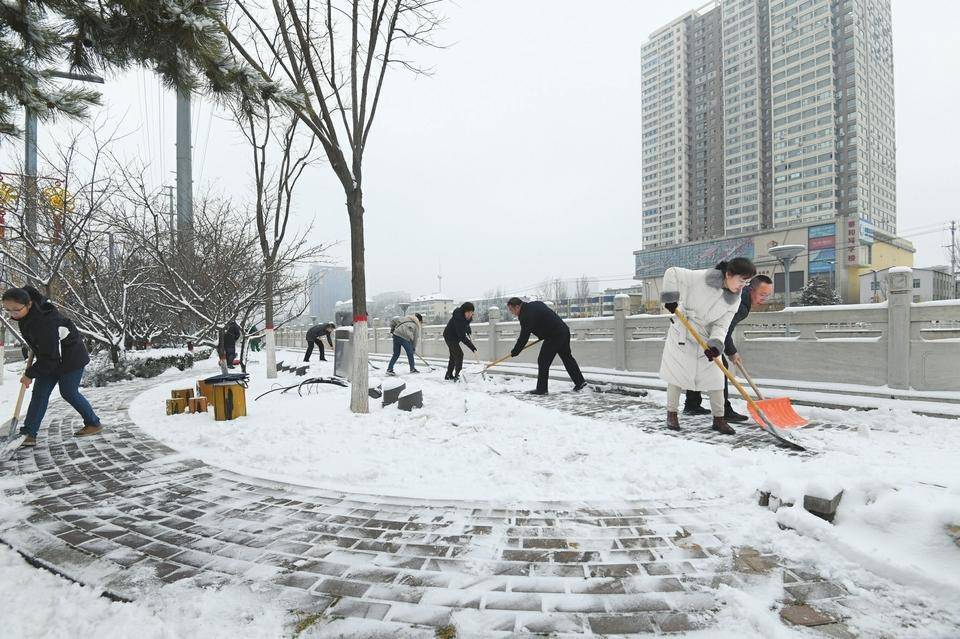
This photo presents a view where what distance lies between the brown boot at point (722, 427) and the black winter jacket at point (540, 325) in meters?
3.33

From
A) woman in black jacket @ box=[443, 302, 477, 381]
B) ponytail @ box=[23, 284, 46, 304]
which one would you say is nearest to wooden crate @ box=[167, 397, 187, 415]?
ponytail @ box=[23, 284, 46, 304]

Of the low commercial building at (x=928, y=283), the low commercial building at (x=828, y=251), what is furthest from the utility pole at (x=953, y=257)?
the low commercial building at (x=828, y=251)

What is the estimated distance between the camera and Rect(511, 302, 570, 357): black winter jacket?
26.3 feet

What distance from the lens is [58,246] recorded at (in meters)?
10.4

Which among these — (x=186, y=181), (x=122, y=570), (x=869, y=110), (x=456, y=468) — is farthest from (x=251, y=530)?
(x=869, y=110)

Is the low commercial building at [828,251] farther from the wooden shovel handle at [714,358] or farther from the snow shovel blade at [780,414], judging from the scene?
the wooden shovel handle at [714,358]

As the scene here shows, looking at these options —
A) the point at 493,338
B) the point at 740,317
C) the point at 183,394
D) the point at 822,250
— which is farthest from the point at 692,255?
the point at 183,394

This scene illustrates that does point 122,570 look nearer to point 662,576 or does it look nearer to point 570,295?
point 662,576

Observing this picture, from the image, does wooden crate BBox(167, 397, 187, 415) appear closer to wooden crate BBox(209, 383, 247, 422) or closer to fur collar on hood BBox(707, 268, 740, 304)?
wooden crate BBox(209, 383, 247, 422)

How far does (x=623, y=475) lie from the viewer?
3533 mm

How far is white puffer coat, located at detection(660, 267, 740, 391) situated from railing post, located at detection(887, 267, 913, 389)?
10.0ft

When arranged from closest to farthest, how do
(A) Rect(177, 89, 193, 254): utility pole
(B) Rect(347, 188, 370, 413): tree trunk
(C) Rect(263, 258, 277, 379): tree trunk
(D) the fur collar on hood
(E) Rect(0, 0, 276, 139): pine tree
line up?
(E) Rect(0, 0, 276, 139): pine tree → (D) the fur collar on hood → (B) Rect(347, 188, 370, 413): tree trunk → (C) Rect(263, 258, 277, 379): tree trunk → (A) Rect(177, 89, 193, 254): utility pole

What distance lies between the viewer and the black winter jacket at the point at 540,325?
8023 mm

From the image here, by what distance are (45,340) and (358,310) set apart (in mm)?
3185
